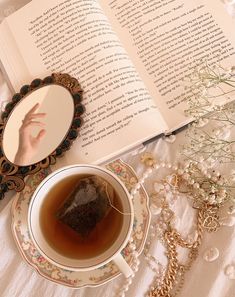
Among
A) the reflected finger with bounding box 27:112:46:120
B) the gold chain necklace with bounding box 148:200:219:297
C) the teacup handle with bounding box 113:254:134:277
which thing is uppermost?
the reflected finger with bounding box 27:112:46:120

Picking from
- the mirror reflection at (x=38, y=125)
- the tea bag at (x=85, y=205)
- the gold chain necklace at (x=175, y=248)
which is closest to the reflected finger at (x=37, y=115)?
→ the mirror reflection at (x=38, y=125)

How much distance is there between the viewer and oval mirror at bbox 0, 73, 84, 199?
1.91ft

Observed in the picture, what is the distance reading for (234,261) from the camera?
566 mm

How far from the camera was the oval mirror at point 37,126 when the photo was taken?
581 mm

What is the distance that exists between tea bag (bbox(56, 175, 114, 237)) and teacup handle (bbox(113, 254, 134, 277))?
80 millimetres

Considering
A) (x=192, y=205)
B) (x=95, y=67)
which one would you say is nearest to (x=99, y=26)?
(x=95, y=67)

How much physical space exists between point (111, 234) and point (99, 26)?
0.31 meters

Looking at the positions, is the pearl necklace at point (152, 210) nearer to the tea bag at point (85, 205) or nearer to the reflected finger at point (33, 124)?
the tea bag at point (85, 205)

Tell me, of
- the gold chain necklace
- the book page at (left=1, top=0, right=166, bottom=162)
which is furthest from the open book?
the gold chain necklace

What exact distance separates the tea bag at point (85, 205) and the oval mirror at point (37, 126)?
0.06m

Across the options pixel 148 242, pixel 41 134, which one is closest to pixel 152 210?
pixel 148 242

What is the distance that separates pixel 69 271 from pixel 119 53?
0.32 meters

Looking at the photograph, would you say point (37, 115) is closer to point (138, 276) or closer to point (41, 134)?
point (41, 134)

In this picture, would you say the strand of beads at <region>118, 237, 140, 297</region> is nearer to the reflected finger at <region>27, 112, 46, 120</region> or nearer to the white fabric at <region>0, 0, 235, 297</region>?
the white fabric at <region>0, 0, 235, 297</region>
